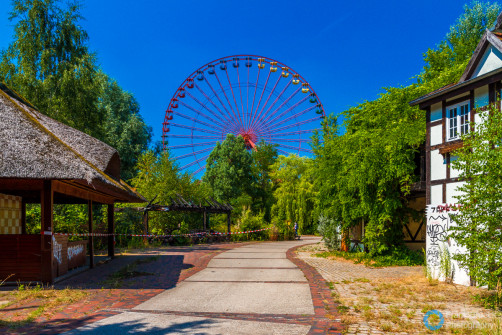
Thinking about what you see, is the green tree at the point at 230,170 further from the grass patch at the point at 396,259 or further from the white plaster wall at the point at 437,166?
the white plaster wall at the point at 437,166

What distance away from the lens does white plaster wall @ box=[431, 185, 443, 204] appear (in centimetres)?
1132

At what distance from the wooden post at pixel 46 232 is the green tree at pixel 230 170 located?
90.0 feet

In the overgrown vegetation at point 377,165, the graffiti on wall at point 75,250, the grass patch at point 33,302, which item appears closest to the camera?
the grass patch at point 33,302

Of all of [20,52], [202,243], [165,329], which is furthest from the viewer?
[202,243]

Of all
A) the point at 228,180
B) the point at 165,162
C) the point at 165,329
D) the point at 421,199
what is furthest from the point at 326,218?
the point at 228,180

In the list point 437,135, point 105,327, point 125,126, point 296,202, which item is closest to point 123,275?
point 105,327

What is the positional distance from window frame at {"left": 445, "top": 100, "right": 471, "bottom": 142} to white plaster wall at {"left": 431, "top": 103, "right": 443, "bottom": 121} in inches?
10.3

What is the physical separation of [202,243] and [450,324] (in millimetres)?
19579

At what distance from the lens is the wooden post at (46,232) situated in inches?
360

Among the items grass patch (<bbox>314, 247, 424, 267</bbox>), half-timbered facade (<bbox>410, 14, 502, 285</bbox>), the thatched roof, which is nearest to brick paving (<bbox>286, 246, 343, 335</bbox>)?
half-timbered facade (<bbox>410, 14, 502, 285</bbox>)

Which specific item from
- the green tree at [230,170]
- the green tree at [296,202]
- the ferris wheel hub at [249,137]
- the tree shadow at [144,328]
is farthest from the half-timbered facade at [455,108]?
the ferris wheel hub at [249,137]

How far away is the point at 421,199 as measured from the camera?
16.3 metres

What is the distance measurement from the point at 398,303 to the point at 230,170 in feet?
99.4

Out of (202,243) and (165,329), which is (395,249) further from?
(202,243)
